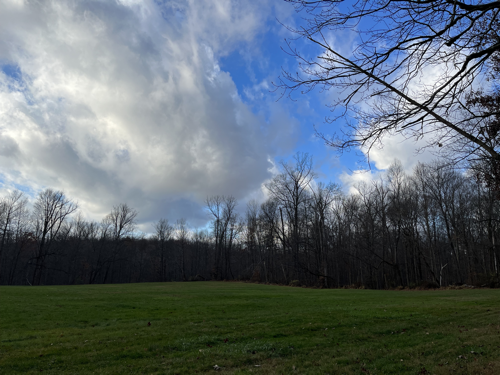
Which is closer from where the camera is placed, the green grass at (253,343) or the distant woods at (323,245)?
the green grass at (253,343)

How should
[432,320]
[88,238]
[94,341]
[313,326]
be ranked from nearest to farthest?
[94,341] < [313,326] < [432,320] < [88,238]

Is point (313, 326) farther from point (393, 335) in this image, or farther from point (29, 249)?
point (29, 249)

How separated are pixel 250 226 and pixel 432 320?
2094 inches

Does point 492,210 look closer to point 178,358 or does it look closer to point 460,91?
point 460,91

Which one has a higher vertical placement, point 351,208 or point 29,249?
point 351,208

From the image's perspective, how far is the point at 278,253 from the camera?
52.3 m

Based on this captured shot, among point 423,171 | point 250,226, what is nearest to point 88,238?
point 250,226

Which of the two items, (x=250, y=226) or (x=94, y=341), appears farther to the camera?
(x=250, y=226)

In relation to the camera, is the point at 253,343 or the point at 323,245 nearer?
the point at 253,343

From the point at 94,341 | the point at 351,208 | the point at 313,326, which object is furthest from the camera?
the point at 351,208

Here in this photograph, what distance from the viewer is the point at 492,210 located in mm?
32844

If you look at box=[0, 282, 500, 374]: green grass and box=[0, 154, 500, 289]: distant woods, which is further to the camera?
box=[0, 154, 500, 289]: distant woods

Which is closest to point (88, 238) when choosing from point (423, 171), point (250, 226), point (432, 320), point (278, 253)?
point (250, 226)

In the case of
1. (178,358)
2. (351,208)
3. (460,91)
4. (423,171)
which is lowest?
(178,358)
